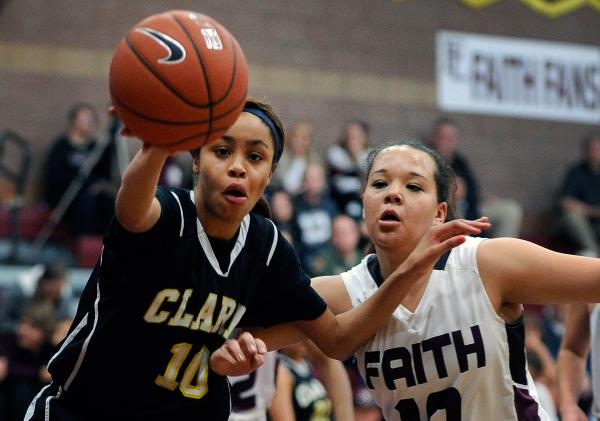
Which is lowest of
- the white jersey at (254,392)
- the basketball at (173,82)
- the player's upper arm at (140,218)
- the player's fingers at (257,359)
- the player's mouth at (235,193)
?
the white jersey at (254,392)

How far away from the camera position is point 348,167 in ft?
37.4

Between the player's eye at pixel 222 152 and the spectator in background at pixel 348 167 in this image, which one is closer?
the player's eye at pixel 222 152

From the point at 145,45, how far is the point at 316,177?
290 inches

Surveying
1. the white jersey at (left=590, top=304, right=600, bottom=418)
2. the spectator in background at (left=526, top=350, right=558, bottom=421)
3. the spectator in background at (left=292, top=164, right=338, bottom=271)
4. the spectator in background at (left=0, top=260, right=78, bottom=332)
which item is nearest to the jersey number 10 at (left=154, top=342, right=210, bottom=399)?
the white jersey at (left=590, top=304, right=600, bottom=418)

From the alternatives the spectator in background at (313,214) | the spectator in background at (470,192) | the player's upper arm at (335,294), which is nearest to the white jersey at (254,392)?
the player's upper arm at (335,294)

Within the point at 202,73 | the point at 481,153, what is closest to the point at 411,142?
the point at 202,73

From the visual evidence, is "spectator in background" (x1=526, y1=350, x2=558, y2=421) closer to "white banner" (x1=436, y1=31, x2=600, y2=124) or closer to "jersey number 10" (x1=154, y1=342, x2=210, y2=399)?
"jersey number 10" (x1=154, y1=342, x2=210, y2=399)

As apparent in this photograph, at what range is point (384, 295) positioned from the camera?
3.73 metres

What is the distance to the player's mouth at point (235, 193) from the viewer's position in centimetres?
343

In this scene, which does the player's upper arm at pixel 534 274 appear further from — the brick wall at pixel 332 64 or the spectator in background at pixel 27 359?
the brick wall at pixel 332 64

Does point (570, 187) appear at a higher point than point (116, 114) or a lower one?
lower

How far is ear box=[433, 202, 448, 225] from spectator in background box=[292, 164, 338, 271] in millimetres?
5990

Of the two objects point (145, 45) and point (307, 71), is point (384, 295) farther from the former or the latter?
point (307, 71)

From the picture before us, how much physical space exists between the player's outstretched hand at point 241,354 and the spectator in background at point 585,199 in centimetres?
1010
